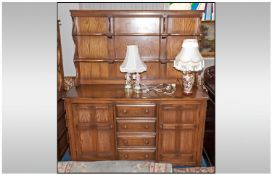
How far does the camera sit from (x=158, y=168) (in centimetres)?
190

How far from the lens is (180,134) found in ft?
9.22

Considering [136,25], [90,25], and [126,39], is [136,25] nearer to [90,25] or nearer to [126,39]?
[126,39]

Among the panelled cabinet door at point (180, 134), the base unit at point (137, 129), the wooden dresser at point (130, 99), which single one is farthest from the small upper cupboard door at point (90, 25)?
the panelled cabinet door at point (180, 134)

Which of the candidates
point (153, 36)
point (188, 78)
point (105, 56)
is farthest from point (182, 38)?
point (105, 56)

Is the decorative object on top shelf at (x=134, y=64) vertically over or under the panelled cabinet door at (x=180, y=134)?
over

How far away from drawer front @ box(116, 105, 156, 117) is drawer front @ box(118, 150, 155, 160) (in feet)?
1.55

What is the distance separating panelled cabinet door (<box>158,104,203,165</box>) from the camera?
272 cm

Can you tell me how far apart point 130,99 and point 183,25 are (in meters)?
1.21

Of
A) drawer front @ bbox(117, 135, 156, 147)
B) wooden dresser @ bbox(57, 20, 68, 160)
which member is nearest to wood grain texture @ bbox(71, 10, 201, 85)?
wooden dresser @ bbox(57, 20, 68, 160)

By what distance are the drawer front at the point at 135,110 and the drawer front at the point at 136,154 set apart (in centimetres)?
47

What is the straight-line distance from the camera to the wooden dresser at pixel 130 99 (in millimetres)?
2725

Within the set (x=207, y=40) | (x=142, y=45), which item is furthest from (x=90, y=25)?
(x=207, y=40)

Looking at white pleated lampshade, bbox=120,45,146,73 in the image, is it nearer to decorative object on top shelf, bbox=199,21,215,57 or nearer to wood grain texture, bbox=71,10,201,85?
wood grain texture, bbox=71,10,201,85

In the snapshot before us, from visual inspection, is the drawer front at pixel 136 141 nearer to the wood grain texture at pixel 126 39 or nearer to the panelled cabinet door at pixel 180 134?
the panelled cabinet door at pixel 180 134
